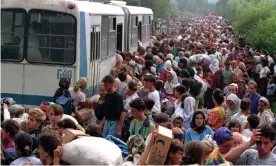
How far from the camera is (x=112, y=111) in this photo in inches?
421

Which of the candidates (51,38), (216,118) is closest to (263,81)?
(51,38)

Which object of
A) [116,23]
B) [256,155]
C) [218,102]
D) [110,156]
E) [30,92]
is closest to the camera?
[110,156]

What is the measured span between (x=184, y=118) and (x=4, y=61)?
15.0ft

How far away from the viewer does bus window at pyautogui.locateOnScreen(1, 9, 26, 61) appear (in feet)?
45.4

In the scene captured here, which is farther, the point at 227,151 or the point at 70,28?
the point at 70,28

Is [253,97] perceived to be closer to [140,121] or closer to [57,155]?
[140,121]

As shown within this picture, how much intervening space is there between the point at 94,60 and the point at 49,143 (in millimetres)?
8463

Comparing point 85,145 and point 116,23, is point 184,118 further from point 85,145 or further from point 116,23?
point 116,23

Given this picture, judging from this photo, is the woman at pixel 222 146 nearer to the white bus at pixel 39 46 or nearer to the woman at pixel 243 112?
the woman at pixel 243 112

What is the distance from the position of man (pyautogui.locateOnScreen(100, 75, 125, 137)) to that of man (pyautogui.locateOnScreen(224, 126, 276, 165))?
137 inches

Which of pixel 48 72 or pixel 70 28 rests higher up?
pixel 70 28

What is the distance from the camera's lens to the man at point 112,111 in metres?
10.6

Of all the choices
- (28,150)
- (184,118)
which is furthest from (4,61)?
(28,150)

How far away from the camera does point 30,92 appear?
1376 centimetres
